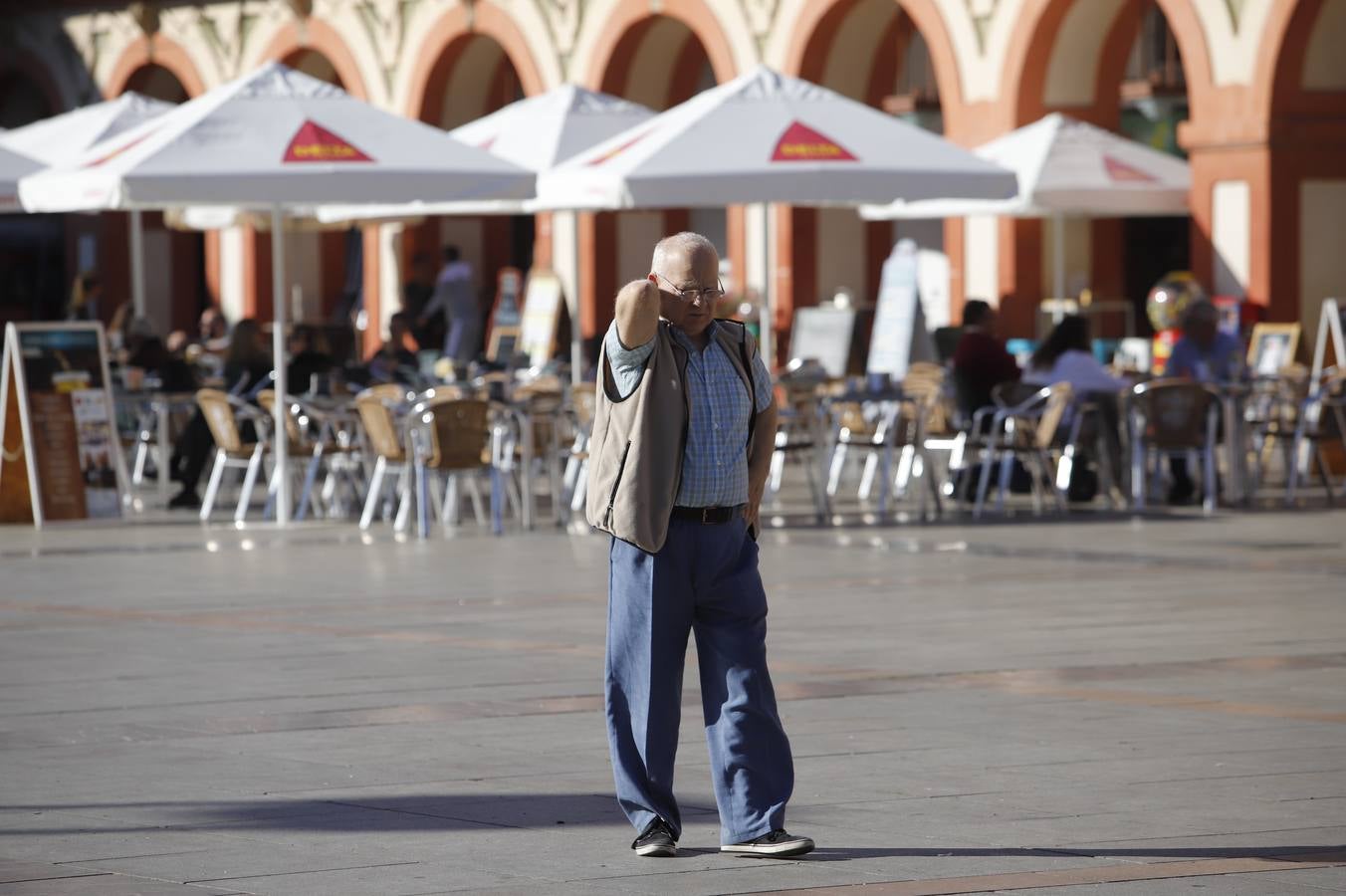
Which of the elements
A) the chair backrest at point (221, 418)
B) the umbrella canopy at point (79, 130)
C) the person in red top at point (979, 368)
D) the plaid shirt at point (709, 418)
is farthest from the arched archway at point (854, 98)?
the plaid shirt at point (709, 418)

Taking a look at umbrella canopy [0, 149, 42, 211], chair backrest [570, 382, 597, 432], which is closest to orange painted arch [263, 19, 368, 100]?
umbrella canopy [0, 149, 42, 211]

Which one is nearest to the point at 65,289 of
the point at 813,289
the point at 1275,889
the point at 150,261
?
the point at 150,261

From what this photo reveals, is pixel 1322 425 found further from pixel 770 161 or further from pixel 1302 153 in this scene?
pixel 770 161

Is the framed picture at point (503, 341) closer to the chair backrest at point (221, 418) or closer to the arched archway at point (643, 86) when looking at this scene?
the arched archway at point (643, 86)

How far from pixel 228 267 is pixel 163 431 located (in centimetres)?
1629

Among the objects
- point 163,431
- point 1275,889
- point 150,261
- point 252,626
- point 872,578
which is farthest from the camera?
point 150,261

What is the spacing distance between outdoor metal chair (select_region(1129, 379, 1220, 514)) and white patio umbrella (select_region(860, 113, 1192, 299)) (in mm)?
3670

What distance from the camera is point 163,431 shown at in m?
18.6

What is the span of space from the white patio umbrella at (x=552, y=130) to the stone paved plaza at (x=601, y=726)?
17.4 feet

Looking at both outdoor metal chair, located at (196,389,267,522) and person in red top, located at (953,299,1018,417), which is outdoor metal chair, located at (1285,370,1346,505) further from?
outdoor metal chair, located at (196,389,267,522)

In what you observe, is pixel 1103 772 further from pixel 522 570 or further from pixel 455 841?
pixel 522 570

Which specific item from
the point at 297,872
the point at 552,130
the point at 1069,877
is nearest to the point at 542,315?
the point at 552,130

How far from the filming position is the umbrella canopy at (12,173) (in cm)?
1789

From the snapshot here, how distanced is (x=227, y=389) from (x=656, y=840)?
42.5 feet
